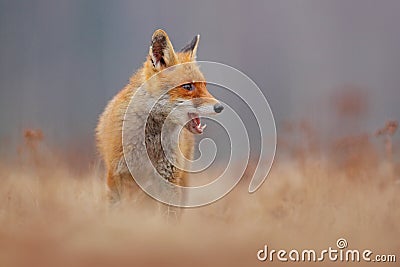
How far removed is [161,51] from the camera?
8.21ft

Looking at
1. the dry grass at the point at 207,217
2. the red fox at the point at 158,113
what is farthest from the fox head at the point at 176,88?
the dry grass at the point at 207,217

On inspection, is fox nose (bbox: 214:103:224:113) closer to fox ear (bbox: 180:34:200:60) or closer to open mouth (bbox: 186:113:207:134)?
open mouth (bbox: 186:113:207:134)

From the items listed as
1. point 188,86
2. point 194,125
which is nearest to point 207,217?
point 194,125

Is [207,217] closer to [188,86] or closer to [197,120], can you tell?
[197,120]

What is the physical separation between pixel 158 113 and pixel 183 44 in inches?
11.8

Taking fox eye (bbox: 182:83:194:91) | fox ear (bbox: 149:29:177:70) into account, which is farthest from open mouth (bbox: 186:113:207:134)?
fox ear (bbox: 149:29:177:70)

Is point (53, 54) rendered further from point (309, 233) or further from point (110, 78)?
point (309, 233)

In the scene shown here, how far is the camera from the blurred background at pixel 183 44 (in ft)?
8.61

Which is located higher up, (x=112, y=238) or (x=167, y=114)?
(x=167, y=114)

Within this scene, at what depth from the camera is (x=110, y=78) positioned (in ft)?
8.73

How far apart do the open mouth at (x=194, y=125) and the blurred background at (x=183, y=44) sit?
0.87ft

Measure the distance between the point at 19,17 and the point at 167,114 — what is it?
73 cm

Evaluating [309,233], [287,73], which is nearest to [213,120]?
[287,73]

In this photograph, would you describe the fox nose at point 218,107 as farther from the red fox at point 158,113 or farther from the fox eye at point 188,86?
the fox eye at point 188,86
